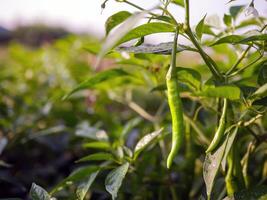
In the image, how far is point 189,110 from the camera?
104 cm

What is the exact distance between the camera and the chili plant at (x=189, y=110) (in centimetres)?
63

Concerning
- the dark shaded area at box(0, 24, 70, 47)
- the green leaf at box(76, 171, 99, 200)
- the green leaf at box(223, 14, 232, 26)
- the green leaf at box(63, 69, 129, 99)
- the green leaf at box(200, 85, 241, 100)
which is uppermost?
the green leaf at box(223, 14, 232, 26)

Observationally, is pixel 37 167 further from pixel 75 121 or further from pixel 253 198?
pixel 253 198

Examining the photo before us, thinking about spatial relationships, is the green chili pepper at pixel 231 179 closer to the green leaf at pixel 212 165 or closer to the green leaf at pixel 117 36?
the green leaf at pixel 212 165

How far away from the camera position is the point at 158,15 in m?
0.64

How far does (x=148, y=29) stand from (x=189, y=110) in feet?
1.40

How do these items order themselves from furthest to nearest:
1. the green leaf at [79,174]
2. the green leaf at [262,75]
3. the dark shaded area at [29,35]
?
1. the dark shaded area at [29,35]
2. the green leaf at [79,174]
3. the green leaf at [262,75]

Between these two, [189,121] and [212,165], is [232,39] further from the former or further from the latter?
[189,121]

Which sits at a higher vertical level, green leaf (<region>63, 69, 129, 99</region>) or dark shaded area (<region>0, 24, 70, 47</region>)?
green leaf (<region>63, 69, 129, 99</region>)

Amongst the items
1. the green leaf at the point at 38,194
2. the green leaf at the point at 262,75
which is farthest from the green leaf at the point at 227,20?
the green leaf at the point at 38,194

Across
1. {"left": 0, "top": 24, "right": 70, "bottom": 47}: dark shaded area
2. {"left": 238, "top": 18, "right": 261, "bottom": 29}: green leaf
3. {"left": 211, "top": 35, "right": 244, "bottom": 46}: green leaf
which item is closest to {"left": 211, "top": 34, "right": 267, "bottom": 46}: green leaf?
{"left": 211, "top": 35, "right": 244, "bottom": 46}: green leaf

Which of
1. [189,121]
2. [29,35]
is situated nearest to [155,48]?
[189,121]

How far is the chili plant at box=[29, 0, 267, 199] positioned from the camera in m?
0.63

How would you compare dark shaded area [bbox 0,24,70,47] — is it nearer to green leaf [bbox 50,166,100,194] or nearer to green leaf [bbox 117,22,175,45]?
green leaf [bbox 50,166,100,194]
